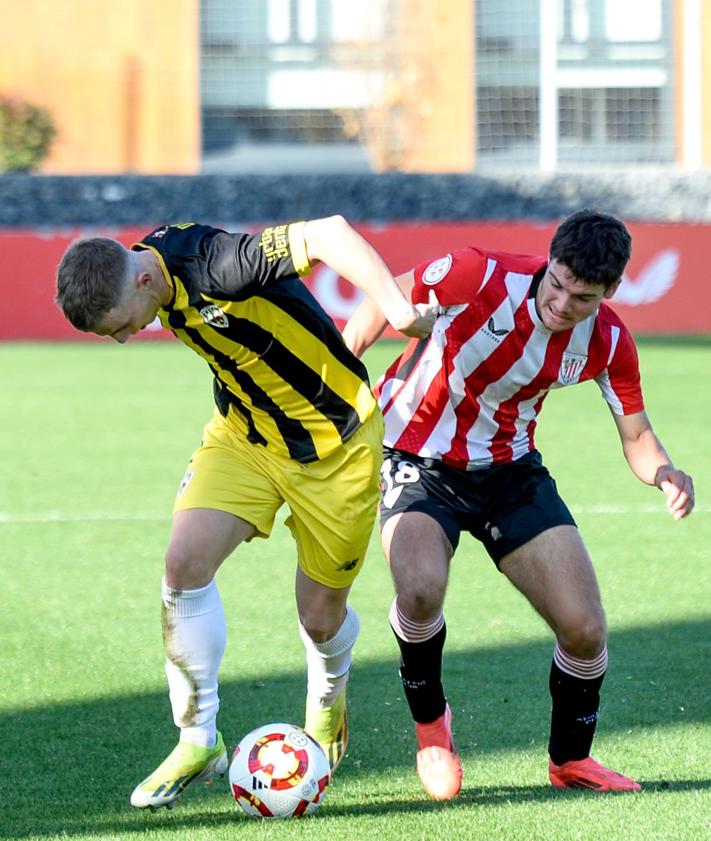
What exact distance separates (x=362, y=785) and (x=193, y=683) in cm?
57

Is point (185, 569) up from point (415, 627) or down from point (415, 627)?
up

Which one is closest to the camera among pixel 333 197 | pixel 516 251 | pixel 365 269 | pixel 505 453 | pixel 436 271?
pixel 365 269

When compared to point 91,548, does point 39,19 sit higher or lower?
higher

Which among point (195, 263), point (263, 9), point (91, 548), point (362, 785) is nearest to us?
point (195, 263)

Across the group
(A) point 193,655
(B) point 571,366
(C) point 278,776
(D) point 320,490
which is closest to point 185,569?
(A) point 193,655

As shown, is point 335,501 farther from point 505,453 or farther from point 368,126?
point 368,126

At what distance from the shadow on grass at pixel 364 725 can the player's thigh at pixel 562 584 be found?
464 millimetres

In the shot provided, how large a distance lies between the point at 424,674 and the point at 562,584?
51 cm

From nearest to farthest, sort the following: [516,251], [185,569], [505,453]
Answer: [185,569], [505,453], [516,251]

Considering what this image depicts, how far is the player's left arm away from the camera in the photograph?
13.9 ft

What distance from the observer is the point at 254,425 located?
4230 millimetres

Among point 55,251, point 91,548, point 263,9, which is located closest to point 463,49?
point 263,9

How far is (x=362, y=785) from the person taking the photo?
4.18 meters

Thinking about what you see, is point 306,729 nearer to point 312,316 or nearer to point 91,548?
point 312,316
